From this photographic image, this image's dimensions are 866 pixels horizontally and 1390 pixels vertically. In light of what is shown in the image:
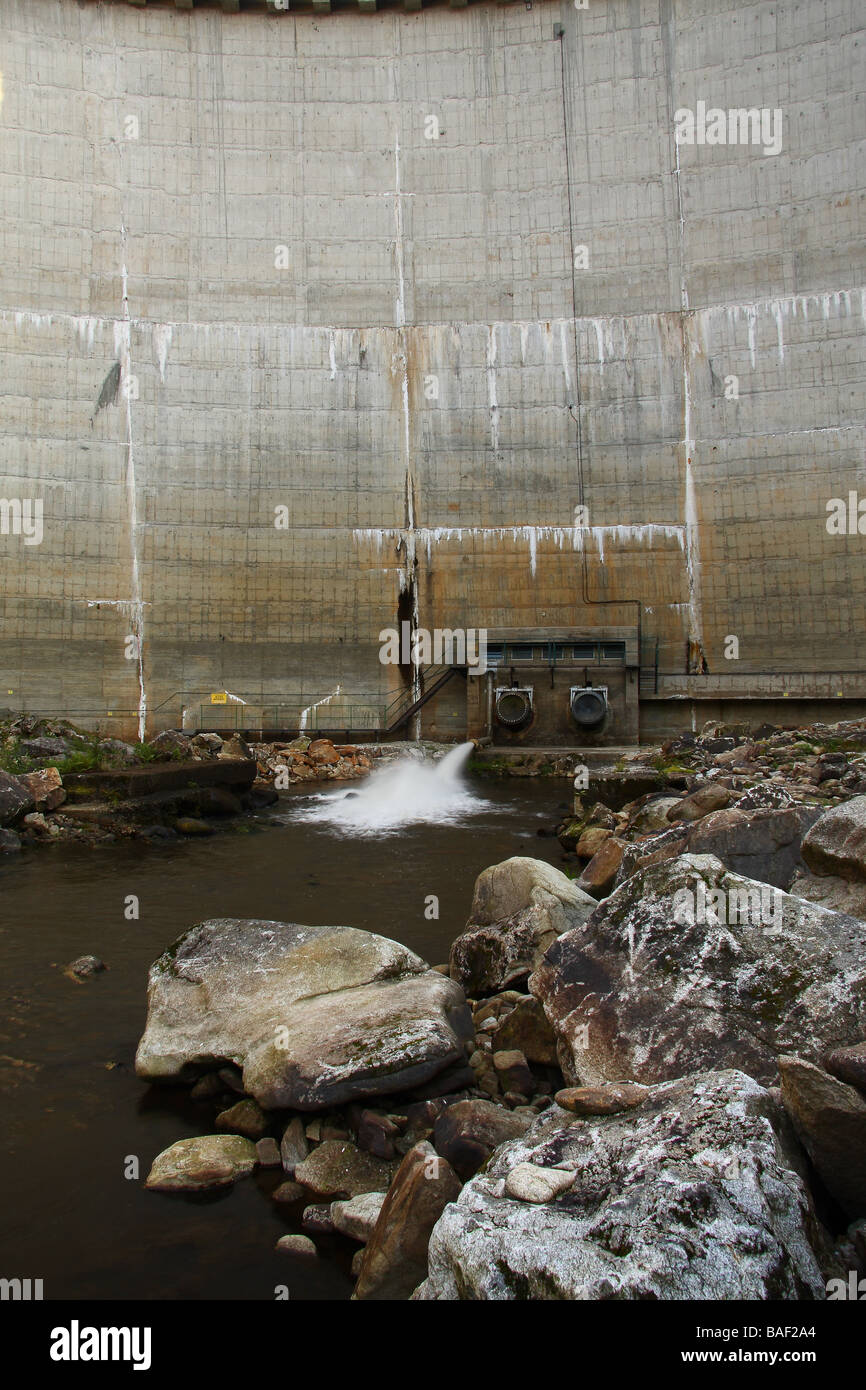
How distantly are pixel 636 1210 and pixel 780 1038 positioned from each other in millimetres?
1190

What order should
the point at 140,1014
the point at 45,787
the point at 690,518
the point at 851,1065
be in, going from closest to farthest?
the point at 851,1065 < the point at 140,1014 < the point at 45,787 < the point at 690,518

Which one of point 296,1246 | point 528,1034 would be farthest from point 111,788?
point 296,1246

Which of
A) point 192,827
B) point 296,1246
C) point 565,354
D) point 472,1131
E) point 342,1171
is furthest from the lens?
point 565,354

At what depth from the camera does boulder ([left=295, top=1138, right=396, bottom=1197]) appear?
327cm

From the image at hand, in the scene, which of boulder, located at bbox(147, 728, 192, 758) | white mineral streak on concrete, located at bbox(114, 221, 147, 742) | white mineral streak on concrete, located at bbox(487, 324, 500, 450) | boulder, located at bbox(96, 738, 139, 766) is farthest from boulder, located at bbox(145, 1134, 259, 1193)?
white mineral streak on concrete, located at bbox(487, 324, 500, 450)

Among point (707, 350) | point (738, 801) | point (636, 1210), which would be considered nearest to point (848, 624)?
point (707, 350)

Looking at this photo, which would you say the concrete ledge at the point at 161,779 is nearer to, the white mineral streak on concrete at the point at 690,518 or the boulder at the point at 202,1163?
the boulder at the point at 202,1163

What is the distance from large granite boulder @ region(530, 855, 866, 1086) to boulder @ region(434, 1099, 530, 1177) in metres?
0.35

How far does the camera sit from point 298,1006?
4242 millimetres

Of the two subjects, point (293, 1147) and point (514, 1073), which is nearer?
point (293, 1147)

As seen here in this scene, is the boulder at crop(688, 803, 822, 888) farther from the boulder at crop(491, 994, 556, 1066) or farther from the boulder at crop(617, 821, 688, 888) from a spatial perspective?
the boulder at crop(491, 994, 556, 1066)

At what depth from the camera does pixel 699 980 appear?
11.0ft

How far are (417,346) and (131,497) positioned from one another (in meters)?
9.49

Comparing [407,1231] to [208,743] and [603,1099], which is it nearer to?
[603,1099]
